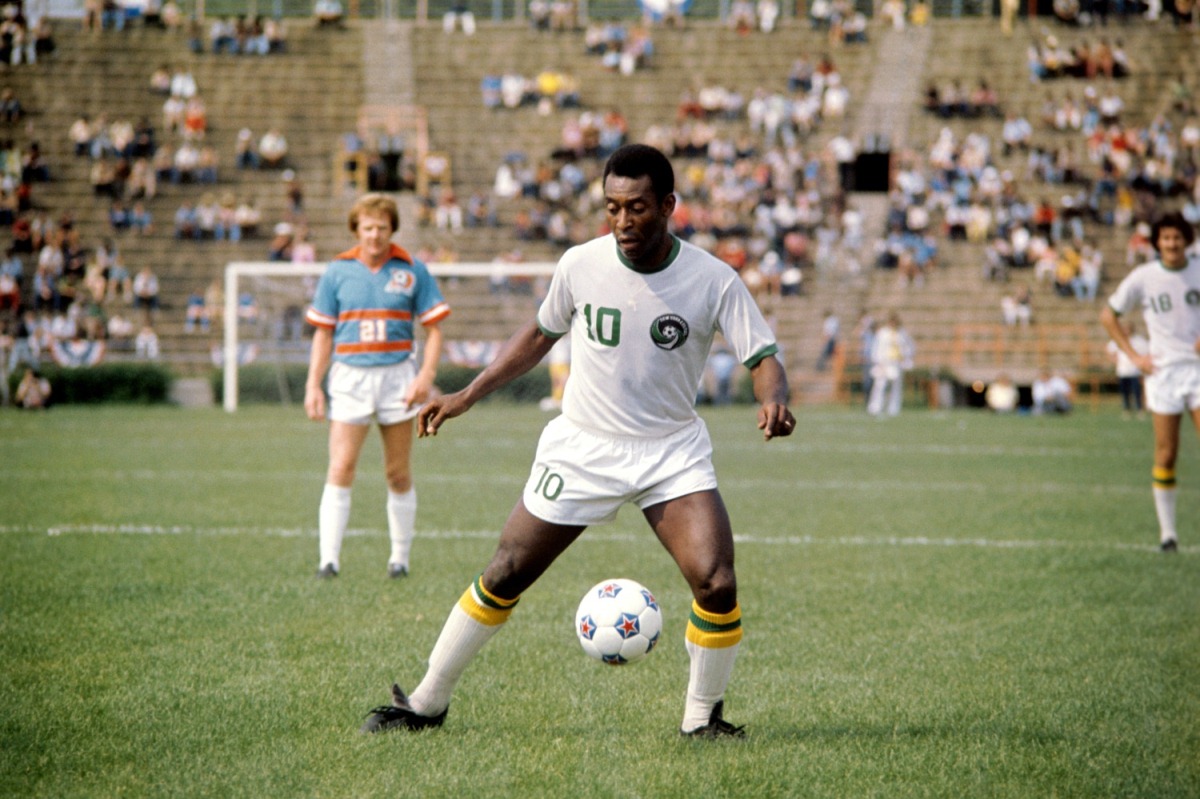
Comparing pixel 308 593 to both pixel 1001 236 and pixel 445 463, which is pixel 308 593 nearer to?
pixel 445 463

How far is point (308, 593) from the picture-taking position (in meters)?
8.38

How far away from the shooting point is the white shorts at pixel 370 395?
8.88 metres

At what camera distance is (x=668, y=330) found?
204 inches

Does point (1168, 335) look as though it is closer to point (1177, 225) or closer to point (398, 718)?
point (1177, 225)

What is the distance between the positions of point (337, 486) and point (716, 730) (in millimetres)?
4314

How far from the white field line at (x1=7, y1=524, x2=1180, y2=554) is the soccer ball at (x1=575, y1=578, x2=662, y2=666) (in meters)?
5.40

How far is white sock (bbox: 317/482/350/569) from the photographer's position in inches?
352

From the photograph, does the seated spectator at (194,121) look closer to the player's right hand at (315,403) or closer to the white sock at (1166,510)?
the player's right hand at (315,403)

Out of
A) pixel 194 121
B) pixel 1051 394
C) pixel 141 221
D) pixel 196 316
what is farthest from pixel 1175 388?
pixel 194 121

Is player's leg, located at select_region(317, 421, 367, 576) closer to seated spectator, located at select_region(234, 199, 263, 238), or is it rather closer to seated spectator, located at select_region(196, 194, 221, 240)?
seated spectator, located at select_region(234, 199, 263, 238)

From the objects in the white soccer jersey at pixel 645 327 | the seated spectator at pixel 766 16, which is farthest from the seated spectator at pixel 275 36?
the white soccer jersey at pixel 645 327

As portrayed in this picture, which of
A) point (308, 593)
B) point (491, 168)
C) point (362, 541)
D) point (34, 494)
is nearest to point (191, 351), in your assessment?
point (491, 168)

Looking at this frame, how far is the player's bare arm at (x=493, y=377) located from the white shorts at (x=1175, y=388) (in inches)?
273

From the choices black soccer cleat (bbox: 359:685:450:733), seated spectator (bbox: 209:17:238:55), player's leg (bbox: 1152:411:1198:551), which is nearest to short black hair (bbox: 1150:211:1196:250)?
player's leg (bbox: 1152:411:1198:551)
